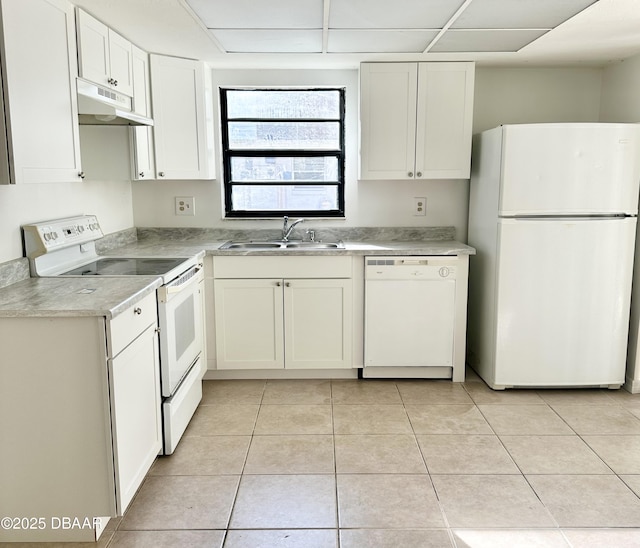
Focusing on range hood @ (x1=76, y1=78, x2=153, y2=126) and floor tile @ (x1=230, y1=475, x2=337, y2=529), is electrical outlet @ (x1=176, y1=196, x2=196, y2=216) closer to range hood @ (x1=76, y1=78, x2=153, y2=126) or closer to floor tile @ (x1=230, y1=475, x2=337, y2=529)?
range hood @ (x1=76, y1=78, x2=153, y2=126)

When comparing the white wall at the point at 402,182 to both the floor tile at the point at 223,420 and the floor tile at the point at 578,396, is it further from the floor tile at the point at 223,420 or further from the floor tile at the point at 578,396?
the floor tile at the point at 223,420

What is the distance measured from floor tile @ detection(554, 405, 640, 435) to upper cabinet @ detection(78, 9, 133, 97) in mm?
2986

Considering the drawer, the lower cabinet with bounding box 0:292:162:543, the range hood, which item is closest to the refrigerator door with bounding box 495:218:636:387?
the drawer

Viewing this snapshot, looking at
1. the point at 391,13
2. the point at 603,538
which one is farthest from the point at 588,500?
the point at 391,13

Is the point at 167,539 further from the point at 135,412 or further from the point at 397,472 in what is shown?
the point at 397,472

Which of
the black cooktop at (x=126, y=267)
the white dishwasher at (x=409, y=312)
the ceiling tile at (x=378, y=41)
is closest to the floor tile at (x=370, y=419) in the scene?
the white dishwasher at (x=409, y=312)

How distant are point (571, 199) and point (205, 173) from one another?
2247 millimetres

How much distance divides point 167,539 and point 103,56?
86.2 inches

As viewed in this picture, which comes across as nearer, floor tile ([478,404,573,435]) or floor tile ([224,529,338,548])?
floor tile ([224,529,338,548])

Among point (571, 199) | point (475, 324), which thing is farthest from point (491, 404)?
point (571, 199)

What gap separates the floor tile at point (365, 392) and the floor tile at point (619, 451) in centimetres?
106

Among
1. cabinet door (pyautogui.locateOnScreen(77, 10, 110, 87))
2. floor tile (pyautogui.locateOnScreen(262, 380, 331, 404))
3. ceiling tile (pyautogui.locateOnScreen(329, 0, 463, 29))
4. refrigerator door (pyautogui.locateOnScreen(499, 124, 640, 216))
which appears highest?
ceiling tile (pyautogui.locateOnScreen(329, 0, 463, 29))

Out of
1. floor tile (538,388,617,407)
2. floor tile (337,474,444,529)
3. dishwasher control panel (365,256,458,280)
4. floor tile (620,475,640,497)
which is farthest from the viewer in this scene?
dishwasher control panel (365,256,458,280)

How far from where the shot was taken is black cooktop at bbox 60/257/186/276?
104 inches
